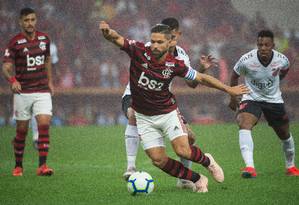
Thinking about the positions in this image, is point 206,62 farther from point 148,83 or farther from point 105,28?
point 105,28

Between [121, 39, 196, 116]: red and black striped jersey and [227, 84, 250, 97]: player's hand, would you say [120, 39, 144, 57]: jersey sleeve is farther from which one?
[227, 84, 250, 97]: player's hand

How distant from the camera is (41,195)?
8594 millimetres

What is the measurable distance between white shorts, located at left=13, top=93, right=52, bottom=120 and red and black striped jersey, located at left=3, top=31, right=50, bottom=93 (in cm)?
8

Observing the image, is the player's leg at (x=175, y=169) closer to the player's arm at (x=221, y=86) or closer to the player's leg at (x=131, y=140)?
the player's arm at (x=221, y=86)

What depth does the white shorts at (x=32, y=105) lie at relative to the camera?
10.9 meters

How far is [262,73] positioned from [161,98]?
237 cm

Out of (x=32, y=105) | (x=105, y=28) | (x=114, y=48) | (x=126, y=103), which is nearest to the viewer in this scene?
(x=105, y=28)

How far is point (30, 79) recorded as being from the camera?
10828 millimetres

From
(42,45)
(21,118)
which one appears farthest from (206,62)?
(21,118)

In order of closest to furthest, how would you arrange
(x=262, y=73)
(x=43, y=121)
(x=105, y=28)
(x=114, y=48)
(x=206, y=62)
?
(x=105, y=28), (x=206, y=62), (x=262, y=73), (x=43, y=121), (x=114, y=48)

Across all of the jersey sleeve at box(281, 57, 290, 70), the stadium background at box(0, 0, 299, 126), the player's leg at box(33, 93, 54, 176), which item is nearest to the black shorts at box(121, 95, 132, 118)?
the player's leg at box(33, 93, 54, 176)

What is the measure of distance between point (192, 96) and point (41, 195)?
12373mm

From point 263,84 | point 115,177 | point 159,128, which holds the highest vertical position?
point 263,84

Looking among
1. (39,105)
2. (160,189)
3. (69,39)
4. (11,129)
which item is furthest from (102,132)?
(160,189)
